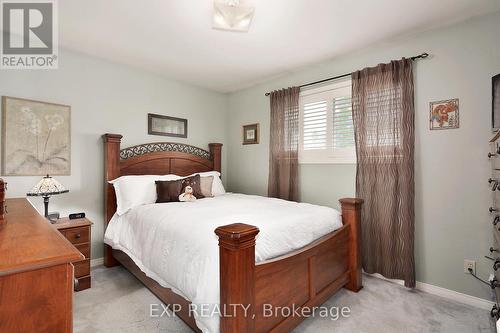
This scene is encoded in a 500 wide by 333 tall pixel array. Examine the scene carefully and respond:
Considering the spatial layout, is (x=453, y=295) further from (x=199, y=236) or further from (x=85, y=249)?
(x=85, y=249)

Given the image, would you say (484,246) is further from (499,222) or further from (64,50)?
(64,50)

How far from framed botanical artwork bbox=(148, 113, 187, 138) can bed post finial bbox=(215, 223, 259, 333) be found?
8.54ft

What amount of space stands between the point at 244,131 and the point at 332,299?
2.70 metres

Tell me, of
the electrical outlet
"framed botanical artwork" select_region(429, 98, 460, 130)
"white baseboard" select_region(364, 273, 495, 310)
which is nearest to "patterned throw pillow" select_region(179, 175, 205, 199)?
"white baseboard" select_region(364, 273, 495, 310)

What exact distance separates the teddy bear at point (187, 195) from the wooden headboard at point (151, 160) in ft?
2.37

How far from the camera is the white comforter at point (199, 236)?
1473 millimetres

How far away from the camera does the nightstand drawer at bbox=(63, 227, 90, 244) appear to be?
92.9 inches

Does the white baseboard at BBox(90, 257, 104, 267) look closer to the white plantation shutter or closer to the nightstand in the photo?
the nightstand

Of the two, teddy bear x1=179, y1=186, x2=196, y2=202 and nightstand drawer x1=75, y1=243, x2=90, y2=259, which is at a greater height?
teddy bear x1=179, y1=186, x2=196, y2=202

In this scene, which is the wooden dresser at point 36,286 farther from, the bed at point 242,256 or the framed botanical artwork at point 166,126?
the framed botanical artwork at point 166,126

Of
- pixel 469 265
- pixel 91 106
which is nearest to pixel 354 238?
pixel 469 265

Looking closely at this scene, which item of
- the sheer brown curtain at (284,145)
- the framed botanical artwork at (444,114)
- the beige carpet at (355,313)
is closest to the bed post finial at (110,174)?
the beige carpet at (355,313)

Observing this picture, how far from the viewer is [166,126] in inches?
143

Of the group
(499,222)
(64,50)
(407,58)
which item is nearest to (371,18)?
(407,58)
